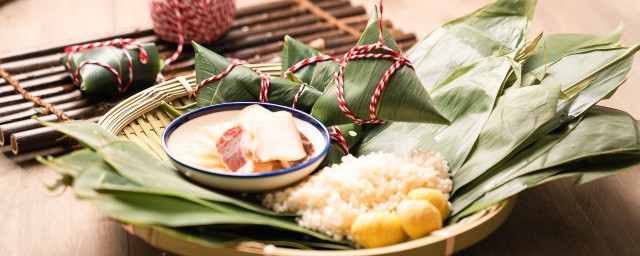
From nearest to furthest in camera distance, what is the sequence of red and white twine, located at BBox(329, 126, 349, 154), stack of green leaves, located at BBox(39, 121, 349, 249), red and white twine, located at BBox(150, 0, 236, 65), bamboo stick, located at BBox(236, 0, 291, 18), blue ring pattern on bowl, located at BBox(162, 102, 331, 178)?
stack of green leaves, located at BBox(39, 121, 349, 249) < blue ring pattern on bowl, located at BBox(162, 102, 331, 178) < red and white twine, located at BBox(329, 126, 349, 154) < red and white twine, located at BBox(150, 0, 236, 65) < bamboo stick, located at BBox(236, 0, 291, 18)

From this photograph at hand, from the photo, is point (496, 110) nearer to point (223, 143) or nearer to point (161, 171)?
point (223, 143)

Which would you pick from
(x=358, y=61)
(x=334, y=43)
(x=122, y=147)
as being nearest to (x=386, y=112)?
(x=358, y=61)

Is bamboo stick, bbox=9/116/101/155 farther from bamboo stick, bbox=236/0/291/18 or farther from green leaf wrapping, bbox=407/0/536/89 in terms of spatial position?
bamboo stick, bbox=236/0/291/18

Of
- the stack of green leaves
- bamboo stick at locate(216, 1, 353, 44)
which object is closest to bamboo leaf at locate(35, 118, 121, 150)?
the stack of green leaves

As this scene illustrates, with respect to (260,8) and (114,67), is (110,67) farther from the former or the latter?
(260,8)

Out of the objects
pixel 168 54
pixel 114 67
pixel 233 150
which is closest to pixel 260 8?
pixel 168 54

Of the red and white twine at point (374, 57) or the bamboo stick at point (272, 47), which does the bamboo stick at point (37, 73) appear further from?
the red and white twine at point (374, 57)

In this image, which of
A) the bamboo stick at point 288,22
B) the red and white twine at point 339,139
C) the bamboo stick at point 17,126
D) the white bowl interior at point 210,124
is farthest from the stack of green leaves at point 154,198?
the bamboo stick at point 288,22
